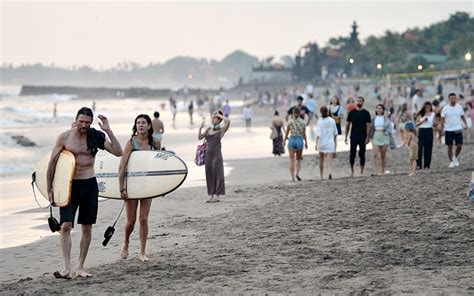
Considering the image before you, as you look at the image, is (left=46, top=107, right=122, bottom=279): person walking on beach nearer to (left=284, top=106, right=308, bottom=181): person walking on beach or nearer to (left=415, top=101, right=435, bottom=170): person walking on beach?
(left=284, top=106, right=308, bottom=181): person walking on beach

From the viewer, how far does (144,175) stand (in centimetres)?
855

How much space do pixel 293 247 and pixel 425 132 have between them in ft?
27.3

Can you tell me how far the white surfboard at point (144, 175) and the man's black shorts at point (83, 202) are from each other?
548 mm

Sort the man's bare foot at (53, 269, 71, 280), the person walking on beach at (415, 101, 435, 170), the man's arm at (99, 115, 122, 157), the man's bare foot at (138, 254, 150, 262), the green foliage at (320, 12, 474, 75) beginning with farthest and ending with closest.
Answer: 1. the green foliage at (320, 12, 474, 75)
2. the person walking on beach at (415, 101, 435, 170)
3. the man's bare foot at (138, 254, 150, 262)
4. the man's arm at (99, 115, 122, 157)
5. the man's bare foot at (53, 269, 71, 280)

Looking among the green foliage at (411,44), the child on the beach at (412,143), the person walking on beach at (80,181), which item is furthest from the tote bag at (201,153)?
the green foliage at (411,44)

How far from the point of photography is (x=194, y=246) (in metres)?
9.58

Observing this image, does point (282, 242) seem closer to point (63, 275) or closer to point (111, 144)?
point (111, 144)

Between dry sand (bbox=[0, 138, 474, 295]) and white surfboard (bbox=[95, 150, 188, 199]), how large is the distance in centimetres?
72

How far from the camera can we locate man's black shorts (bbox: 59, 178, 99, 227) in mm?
7898

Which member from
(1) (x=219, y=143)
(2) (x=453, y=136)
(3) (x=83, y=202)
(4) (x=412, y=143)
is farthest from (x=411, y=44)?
(3) (x=83, y=202)

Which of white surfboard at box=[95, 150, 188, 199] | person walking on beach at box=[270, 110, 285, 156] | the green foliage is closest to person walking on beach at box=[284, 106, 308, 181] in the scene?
person walking on beach at box=[270, 110, 285, 156]

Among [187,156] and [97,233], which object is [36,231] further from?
[187,156]

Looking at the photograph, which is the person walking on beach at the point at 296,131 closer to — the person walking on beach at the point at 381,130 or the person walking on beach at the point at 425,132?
the person walking on beach at the point at 381,130

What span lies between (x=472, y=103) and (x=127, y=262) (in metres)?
16.2
